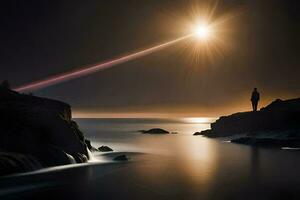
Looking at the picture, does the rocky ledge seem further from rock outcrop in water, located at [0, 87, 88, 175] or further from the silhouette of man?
rock outcrop in water, located at [0, 87, 88, 175]

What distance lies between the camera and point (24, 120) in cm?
5172

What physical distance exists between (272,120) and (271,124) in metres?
1.31

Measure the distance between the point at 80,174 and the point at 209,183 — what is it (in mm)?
15400

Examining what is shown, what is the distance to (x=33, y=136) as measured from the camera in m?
48.6

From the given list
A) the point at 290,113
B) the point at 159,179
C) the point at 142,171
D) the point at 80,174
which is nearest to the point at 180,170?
the point at 142,171

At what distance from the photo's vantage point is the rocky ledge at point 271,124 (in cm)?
10000

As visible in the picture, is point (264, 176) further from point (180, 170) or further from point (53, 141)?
point (53, 141)

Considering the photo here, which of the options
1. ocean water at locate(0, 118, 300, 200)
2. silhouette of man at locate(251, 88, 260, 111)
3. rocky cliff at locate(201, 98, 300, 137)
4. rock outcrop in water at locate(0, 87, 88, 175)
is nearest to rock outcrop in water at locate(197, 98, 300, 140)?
rocky cliff at locate(201, 98, 300, 137)

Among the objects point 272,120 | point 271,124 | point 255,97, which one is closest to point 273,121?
point 272,120

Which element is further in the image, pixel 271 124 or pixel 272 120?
pixel 272 120

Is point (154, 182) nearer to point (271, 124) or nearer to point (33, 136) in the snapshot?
point (33, 136)

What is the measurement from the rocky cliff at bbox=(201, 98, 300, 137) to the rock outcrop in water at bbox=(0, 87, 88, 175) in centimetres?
6690

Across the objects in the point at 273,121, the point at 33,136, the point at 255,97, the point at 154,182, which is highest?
the point at 255,97

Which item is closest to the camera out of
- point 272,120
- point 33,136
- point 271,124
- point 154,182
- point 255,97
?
point 154,182
